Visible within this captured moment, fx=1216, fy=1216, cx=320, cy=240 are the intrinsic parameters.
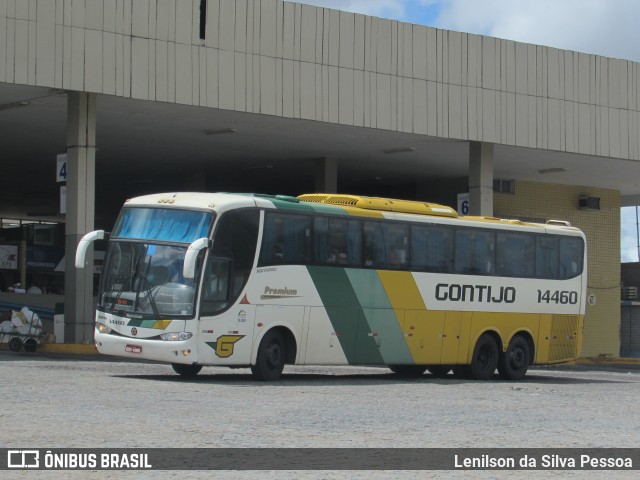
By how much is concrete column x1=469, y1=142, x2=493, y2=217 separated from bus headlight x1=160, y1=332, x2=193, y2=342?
16705mm

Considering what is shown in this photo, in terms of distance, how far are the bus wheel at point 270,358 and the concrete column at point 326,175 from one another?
57.0 feet

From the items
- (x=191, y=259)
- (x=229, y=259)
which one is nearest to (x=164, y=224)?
(x=229, y=259)

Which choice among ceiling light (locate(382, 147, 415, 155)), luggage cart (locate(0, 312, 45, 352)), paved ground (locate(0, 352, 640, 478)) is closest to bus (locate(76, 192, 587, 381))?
paved ground (locate(0, 352, 640, 478))

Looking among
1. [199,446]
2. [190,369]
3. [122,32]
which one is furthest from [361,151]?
[199,446]

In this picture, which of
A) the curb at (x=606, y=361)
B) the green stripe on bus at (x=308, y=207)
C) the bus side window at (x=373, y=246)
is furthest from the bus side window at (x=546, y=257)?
the curb at (x=606, y=361)

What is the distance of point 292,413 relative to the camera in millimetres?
14734

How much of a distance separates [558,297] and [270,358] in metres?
8.47

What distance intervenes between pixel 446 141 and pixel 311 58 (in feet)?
19.1

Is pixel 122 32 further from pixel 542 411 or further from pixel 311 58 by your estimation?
pixel 542 411

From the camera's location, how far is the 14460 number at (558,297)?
85.8 ft

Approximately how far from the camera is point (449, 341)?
24.3m

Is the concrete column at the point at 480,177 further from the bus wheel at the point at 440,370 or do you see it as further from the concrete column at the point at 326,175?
the bus wheel at the point at 440,370

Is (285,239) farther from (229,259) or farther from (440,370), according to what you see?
(440,370)

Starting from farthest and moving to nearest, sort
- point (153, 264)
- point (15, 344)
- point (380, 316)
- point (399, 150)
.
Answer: point (399, 150), point (15, 344), point (380, 316), point (153, 264)
